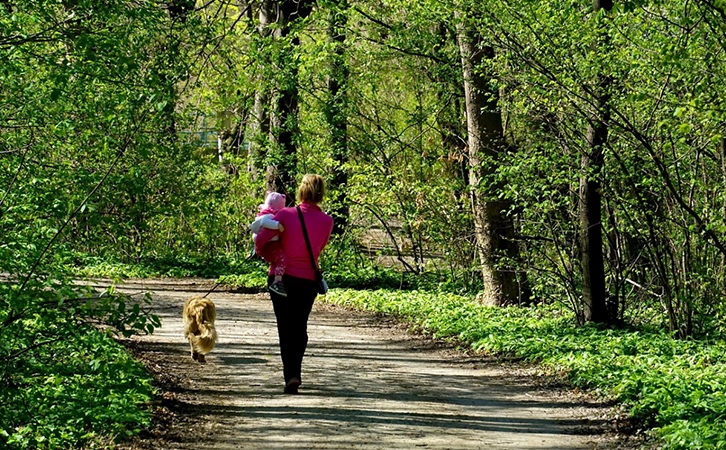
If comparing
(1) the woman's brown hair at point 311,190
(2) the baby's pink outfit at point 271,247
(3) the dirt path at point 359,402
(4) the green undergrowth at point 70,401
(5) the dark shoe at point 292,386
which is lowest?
(3) the dirt path at point 359,402

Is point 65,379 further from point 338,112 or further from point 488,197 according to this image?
point 338,112

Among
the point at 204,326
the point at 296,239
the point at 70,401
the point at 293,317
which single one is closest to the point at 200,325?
the point at 204,326

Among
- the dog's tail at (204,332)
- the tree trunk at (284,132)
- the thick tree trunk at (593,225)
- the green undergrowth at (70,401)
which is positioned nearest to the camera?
the green undergrowth at (70,401)

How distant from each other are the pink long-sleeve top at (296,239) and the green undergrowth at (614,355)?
11.0ft

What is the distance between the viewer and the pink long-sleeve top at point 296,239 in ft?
32.2

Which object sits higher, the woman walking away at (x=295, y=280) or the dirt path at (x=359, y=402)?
the woman walking away at (x=295, y=280)

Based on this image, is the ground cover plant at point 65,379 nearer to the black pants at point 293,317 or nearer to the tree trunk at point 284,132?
the black pants at point 293,317

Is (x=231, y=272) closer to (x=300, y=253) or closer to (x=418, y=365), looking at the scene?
(x=418, y=365)

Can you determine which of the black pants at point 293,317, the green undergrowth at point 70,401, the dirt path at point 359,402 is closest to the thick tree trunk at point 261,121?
the dirt path at point 359,402

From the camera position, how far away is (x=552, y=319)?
15906mm

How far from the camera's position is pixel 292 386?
982cm

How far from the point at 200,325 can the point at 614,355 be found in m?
5.04

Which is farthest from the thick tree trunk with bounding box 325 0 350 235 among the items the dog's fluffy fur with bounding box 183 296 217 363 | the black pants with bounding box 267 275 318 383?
the black pants with bounding box 267 275 318 383

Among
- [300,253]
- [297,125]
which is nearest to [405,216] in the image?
[297,125]
